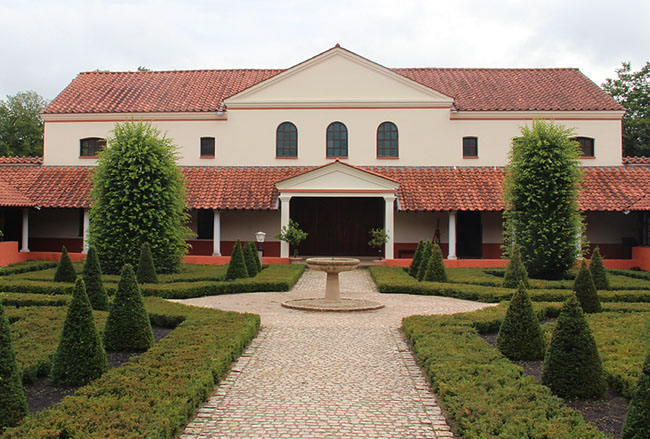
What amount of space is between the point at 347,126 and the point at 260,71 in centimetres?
733

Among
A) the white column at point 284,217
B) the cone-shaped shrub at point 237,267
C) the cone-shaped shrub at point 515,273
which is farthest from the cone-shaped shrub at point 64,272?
the cone-shaped shrub at point 515,273

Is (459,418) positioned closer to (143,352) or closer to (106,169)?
(143,352)

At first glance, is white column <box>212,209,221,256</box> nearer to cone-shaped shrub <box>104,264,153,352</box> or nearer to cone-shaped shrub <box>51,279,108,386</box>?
cone-shaped shrub <box>104,264,153,352</box>

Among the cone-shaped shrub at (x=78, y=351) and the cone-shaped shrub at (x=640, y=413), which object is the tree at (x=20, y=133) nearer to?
the cone-shaped shrub at (x=78, y=351)

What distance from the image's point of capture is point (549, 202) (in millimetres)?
21359

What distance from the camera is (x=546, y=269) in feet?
70.3

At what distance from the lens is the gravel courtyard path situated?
681 cm

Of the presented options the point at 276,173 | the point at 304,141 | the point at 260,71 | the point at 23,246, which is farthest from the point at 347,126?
the point at 23,246

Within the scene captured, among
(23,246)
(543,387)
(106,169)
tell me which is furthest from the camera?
(23,246)

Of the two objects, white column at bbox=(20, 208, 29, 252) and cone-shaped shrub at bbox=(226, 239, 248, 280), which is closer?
cone-shaped shrub at bbox=(226, 239, 248, 280)

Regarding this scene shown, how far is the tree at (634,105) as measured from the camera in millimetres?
40312

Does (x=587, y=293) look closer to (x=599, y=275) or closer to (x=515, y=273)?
(x=599, y=275)

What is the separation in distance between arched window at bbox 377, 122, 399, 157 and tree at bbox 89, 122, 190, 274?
11.1 metres

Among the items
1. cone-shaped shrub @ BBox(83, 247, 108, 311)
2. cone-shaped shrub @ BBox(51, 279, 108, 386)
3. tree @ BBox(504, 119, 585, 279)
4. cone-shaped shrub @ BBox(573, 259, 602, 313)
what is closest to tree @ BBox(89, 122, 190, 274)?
cone-shaped shrub @ BBox(83, 247, 108, 311)
